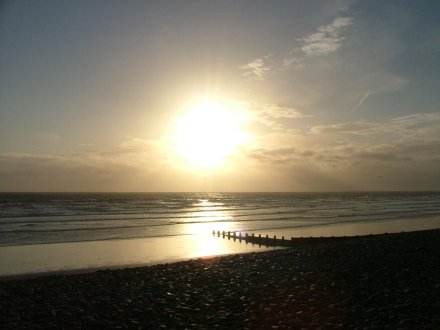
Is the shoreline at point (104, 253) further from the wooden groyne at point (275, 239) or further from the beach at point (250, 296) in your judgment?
the beach at point (250, 296)

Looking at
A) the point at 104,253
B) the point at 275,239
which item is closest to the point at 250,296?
the point at 104,253

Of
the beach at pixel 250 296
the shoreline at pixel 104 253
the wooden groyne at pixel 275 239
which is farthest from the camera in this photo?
the wooden groyne at pixel 275 239

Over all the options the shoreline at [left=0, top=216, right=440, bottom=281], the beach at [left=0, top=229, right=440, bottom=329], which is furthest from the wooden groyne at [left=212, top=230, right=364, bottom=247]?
the beach at [left=0, top=229, right=440, bottom=329]

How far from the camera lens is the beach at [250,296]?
415 inches

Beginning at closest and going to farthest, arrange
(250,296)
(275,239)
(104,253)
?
(250,296), (104,253), (275,239)

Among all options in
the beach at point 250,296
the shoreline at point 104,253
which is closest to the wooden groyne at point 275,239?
the shoreline at point 104,253

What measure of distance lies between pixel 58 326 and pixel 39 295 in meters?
4.71

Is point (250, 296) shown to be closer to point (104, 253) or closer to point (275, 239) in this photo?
point (104, 253)

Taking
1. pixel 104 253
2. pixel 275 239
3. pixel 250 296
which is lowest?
pixel 104 253

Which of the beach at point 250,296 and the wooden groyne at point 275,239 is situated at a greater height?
the beach at point 250,296

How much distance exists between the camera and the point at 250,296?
13352 mm

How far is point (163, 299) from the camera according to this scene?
1383 cm

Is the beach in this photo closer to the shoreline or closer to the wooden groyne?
the shoreline

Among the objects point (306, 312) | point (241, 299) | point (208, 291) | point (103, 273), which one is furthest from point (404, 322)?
point (103, 273)
